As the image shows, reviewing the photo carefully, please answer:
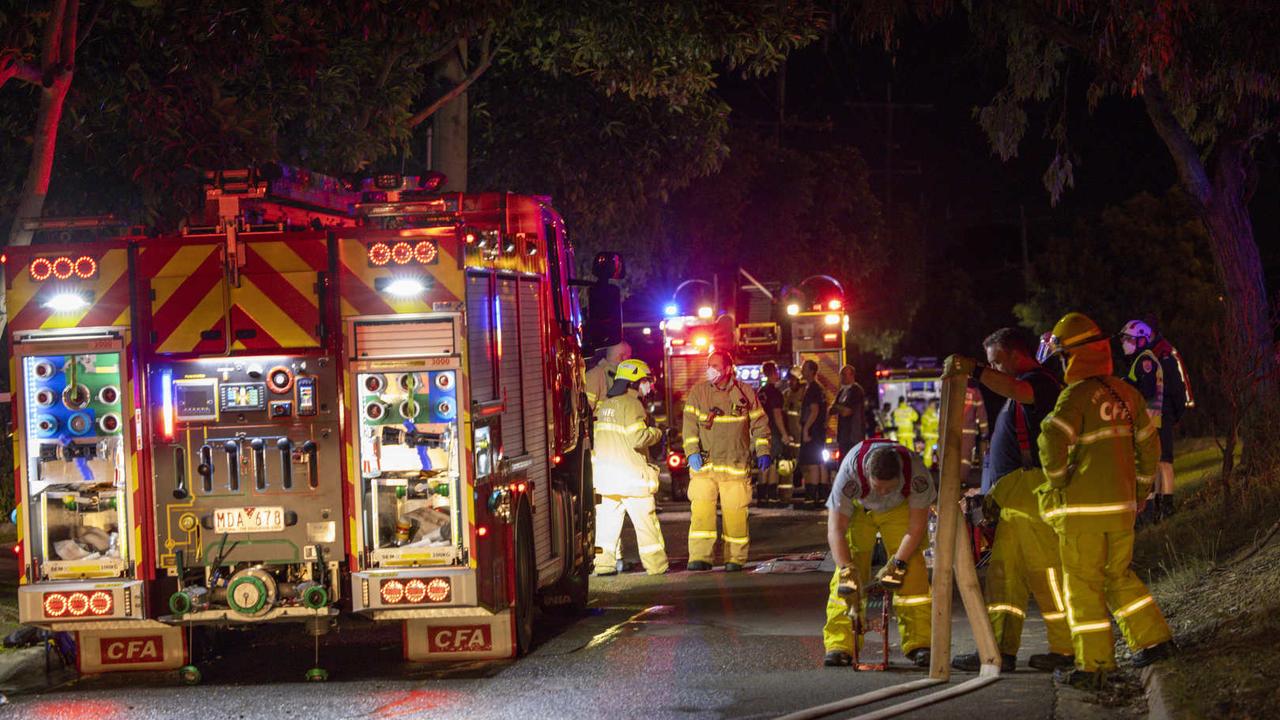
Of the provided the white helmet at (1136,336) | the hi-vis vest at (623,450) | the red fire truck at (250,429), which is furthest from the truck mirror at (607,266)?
the white helmet at (1136,336)

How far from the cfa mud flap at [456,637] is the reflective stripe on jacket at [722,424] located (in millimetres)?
4785

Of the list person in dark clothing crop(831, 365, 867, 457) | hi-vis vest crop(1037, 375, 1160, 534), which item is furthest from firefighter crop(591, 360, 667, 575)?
person in dark clothing crop(831, 365, 867, 457)

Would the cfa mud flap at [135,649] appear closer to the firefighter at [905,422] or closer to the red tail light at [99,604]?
the red tail light at [99,604]

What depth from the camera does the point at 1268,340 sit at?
48.4ft

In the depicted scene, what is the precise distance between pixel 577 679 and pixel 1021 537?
2466 mm

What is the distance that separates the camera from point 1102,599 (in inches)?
307

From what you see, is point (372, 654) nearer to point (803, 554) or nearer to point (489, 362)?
point (489, 362)

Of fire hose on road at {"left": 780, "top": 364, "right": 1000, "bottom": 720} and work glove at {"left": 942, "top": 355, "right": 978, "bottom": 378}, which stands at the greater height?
work glove at {"left": 942, "top": 355, "right": 978, "bottom": 378}

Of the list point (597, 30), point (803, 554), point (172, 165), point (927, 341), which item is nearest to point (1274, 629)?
point (803, 554)

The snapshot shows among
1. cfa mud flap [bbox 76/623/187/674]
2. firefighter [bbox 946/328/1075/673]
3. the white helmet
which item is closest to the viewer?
firefighter [bbox 946/328/1075/673]

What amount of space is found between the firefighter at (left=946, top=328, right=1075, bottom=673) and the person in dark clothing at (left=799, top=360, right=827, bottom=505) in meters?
11.4

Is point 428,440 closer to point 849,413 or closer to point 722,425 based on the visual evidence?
point 722,425

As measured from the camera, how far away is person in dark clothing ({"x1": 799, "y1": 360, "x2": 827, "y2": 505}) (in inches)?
795

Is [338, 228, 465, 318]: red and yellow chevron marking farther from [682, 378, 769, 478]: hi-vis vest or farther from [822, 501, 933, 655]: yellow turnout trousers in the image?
[682, 378, 769, 478]: hi-vis vest
